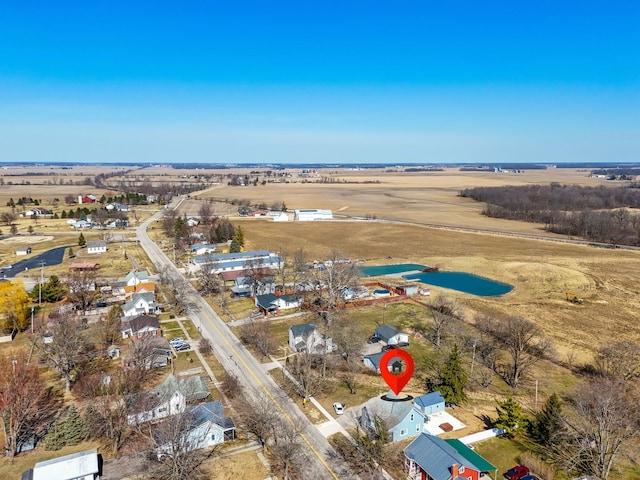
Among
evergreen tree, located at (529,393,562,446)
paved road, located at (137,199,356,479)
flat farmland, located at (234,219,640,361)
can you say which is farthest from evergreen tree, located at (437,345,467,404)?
flat farmland, located at (234,219,640,361)

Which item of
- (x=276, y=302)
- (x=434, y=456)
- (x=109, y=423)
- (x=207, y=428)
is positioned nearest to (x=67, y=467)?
(x=109, y=423)

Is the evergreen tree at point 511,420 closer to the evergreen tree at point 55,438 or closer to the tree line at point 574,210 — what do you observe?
the evergreen tree at point 55,438

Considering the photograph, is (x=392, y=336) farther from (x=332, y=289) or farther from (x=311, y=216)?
(x=311, y=216)

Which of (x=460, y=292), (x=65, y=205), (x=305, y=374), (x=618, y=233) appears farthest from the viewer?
(x=65, y=205)

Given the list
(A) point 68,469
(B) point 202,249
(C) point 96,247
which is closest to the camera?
(A) point 68,469

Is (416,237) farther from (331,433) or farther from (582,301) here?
(331,433)

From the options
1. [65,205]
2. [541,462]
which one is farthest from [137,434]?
[65,205]
